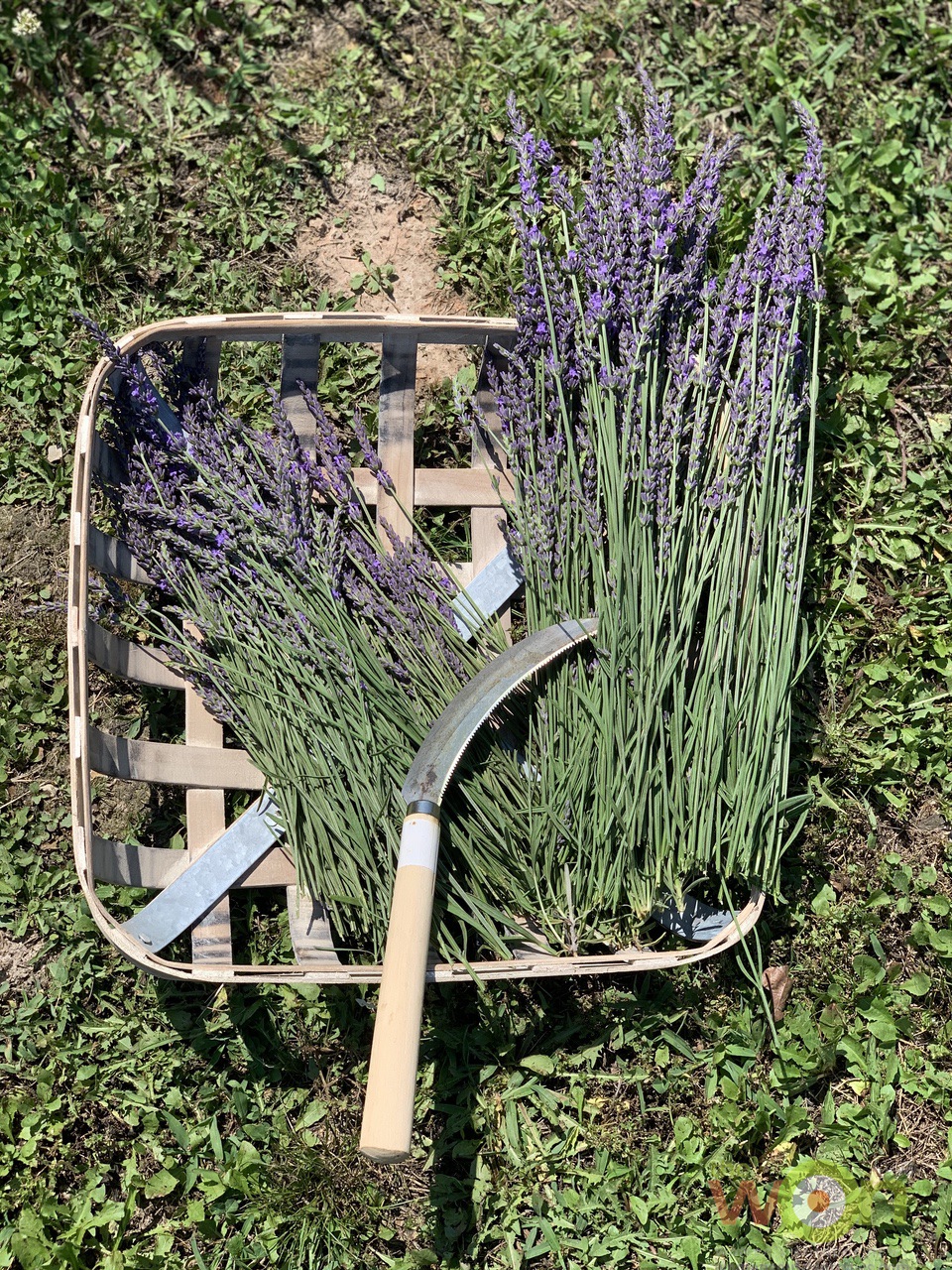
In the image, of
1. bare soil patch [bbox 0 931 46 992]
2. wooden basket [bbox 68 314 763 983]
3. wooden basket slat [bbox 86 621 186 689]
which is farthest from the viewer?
bare soil patch [bbox 0 931 46 992]

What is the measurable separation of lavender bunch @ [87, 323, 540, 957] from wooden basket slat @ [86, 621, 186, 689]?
60mm

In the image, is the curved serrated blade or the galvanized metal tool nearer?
the galvanized metal tool

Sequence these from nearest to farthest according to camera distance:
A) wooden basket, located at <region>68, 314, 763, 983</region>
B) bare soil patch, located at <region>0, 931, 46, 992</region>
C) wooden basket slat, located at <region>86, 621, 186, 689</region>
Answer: wooden basket, located at <region>68, 314, 763, 983</region>
wooden basket slat, located at <region>86, 621, 186, 689</region>
bare soil patch, located at <region>0, 931, 46, 992</region>

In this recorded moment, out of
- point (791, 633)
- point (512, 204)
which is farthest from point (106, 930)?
point (512, 204)

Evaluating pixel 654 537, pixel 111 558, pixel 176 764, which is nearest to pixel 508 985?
pixel 176 764

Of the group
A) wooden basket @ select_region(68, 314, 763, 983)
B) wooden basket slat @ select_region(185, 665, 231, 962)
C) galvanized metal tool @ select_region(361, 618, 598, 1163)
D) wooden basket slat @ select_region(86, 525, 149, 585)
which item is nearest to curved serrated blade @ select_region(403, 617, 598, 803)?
galvanized metal tool @ select_region(361, 618, 598, 1163)

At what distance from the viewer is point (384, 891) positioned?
1.69 m

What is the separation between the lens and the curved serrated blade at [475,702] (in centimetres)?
160

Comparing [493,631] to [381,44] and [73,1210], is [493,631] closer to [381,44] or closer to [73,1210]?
[73,1210]

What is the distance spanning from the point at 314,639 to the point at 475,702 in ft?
0.87

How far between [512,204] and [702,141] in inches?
16.5

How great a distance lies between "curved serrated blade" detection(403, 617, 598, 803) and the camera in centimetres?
160

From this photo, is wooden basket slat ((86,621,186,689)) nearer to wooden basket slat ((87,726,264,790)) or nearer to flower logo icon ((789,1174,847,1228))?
wooden basket slat ((87,726,264,790))

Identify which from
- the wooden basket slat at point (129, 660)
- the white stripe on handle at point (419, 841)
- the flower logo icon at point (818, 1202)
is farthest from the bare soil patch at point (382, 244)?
the flower logo icon at point (818, 1202)
